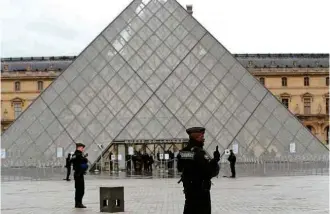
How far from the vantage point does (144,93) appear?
90.4ft

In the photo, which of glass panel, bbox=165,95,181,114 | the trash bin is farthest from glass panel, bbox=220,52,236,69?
the trash bin

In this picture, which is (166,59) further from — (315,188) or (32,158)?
(315,188)

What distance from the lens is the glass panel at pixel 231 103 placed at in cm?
2683

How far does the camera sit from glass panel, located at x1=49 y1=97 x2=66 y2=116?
26828mm

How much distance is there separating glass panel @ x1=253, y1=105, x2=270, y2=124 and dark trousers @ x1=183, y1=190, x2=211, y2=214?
20.1m

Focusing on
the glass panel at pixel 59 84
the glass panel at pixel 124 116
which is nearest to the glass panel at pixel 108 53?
the glass panel at pixel 59 84

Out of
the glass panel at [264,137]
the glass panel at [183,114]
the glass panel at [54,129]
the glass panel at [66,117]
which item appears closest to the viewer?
the glass panel at [264,137]

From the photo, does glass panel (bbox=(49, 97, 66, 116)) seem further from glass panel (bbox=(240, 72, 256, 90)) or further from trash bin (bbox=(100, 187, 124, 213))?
trash bin (bbox=(100, 187, 124, 213))

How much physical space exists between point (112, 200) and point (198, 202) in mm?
4642

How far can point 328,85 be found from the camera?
70.9m

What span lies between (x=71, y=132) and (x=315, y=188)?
40.1 feet

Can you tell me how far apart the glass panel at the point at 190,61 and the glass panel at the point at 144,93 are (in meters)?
1.99

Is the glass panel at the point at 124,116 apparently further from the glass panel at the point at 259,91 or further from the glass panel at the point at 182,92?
the glass panel at the point at 259,91

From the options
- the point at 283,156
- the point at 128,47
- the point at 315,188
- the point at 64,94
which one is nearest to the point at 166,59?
the point at 128,47
